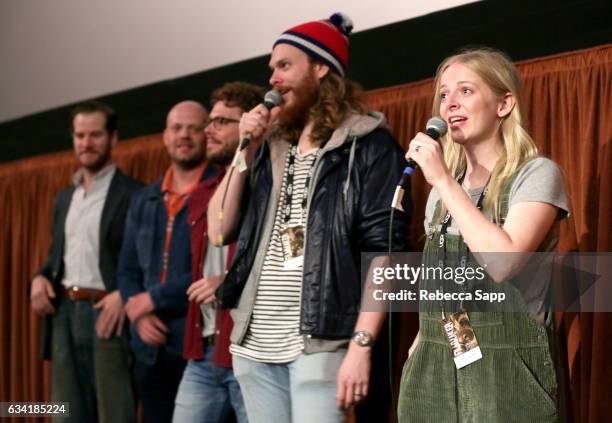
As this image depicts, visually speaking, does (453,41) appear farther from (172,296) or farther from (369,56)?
(172,296)

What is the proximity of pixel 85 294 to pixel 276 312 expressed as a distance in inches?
63.8

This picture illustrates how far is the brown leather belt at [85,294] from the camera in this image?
4.21 m

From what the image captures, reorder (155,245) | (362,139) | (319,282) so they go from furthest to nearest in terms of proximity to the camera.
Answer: (155,245) < (362,139) < (319,282)

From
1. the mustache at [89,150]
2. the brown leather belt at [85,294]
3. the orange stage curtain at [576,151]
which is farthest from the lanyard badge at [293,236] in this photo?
the mustache at [89,150]

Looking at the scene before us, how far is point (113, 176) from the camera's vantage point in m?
4.44

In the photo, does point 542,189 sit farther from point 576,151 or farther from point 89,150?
point 89,150

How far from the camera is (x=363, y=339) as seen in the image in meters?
2.72

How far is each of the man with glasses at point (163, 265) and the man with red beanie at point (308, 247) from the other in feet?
2.41

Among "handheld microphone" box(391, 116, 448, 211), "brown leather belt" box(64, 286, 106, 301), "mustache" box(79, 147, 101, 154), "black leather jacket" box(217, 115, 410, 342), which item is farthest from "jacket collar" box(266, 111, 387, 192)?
"mustache" box(79, 147, 101, 154)

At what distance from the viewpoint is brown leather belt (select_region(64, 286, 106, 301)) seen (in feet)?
13.8

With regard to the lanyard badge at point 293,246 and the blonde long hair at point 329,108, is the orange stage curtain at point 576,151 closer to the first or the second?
the lanyard badge at point 293,246

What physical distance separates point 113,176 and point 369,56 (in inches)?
50.7

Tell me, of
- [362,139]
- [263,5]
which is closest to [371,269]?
[362,139]

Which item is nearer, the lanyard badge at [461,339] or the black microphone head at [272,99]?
the lanyard badge at [461,339]
